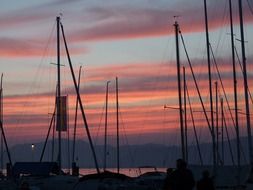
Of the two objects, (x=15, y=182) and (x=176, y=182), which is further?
(x=15, y=182)

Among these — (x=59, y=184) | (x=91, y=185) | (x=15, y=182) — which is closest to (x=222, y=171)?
(x=91, y=185)

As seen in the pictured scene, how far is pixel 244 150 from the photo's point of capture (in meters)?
45.5

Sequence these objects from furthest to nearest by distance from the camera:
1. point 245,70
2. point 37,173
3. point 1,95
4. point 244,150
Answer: point 1,95, point 244,150, point 37,173, point 245,70

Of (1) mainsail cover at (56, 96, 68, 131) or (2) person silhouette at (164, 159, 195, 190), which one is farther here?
(1) mainsail cover at (56, 96, 68, 131)

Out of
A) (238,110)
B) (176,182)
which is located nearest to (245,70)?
(238,110)

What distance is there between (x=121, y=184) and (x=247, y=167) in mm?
6809

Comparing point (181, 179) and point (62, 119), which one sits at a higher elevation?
point (62, 119)

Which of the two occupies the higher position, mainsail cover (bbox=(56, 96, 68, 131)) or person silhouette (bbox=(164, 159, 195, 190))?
mainsail cover (bbox=(56, 96, 68, 131))

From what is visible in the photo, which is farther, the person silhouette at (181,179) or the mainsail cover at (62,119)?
the mainsail cover at (62,119)

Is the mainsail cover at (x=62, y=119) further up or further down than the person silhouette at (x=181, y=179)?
further up

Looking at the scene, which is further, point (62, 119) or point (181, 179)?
point (62, 119)

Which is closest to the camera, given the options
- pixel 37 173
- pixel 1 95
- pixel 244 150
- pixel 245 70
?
pixel 245 70

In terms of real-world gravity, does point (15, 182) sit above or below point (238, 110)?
below

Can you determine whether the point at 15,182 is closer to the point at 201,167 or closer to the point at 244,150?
the point at 201,167
